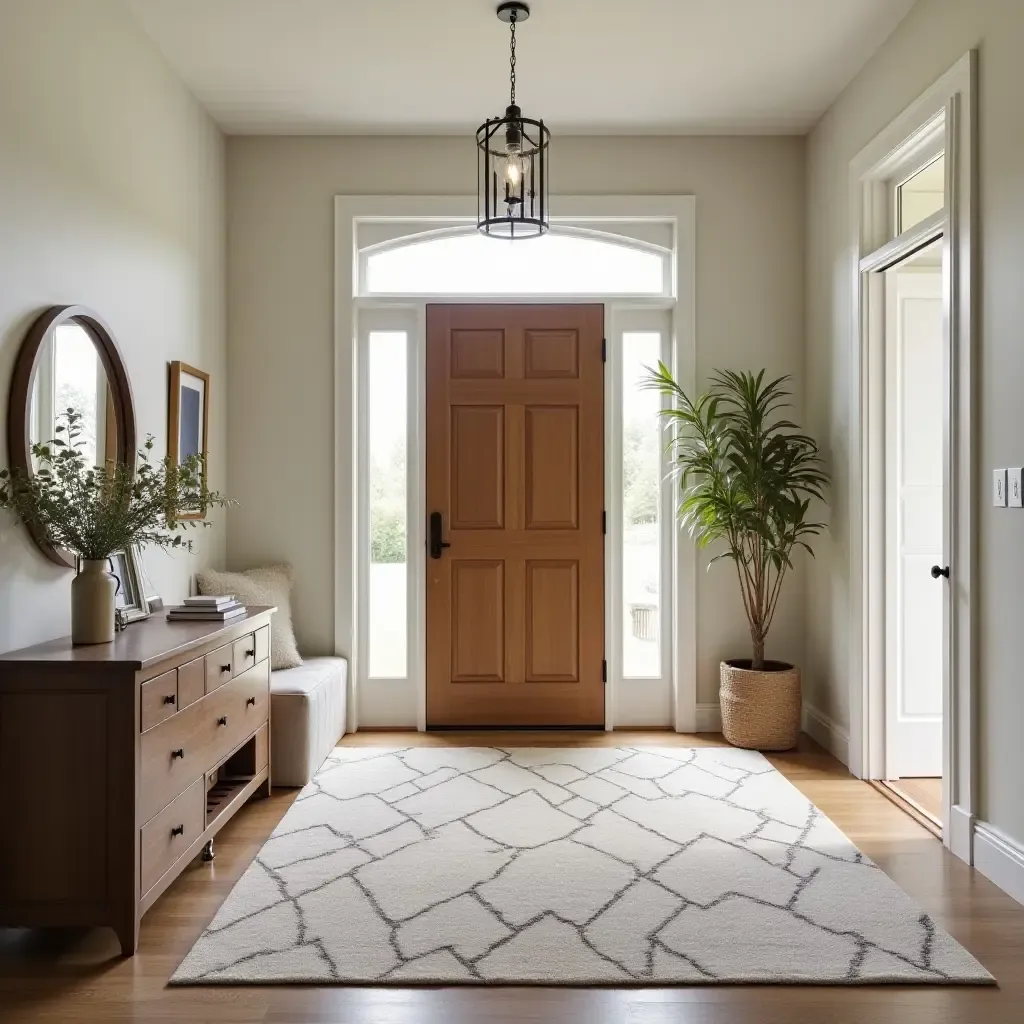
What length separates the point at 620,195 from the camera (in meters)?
4.61

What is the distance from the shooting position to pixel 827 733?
427 cm

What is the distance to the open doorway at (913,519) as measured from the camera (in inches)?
151

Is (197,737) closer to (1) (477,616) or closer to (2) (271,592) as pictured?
(2) (271,592)

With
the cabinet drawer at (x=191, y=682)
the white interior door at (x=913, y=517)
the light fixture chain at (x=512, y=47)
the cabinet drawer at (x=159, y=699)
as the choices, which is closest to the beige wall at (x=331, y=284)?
the white interior door at (x=913, y=517)

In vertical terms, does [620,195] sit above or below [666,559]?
above

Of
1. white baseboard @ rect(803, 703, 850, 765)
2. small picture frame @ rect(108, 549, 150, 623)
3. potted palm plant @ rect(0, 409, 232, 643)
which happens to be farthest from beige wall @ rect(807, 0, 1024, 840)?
small picture frame @ rect(108, 549, 150, 623)

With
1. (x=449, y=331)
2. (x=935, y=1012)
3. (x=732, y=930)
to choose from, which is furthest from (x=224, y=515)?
(x=935, y=1012)

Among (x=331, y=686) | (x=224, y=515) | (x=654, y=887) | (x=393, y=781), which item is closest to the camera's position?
(x=654, y=887)

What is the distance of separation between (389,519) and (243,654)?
1556 millimetres

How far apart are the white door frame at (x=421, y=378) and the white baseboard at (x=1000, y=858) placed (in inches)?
71.9

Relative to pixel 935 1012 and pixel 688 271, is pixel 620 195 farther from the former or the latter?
pixel 935 1012

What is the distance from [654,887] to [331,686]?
1.93 meters

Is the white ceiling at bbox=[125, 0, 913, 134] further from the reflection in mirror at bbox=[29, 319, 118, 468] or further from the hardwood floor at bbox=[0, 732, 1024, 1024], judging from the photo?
the hardwood floor at bbox=[0, 732, 1024, 1024]

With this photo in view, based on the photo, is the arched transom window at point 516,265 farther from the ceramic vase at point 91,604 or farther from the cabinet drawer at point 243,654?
the ceramic vase at point 91,604
